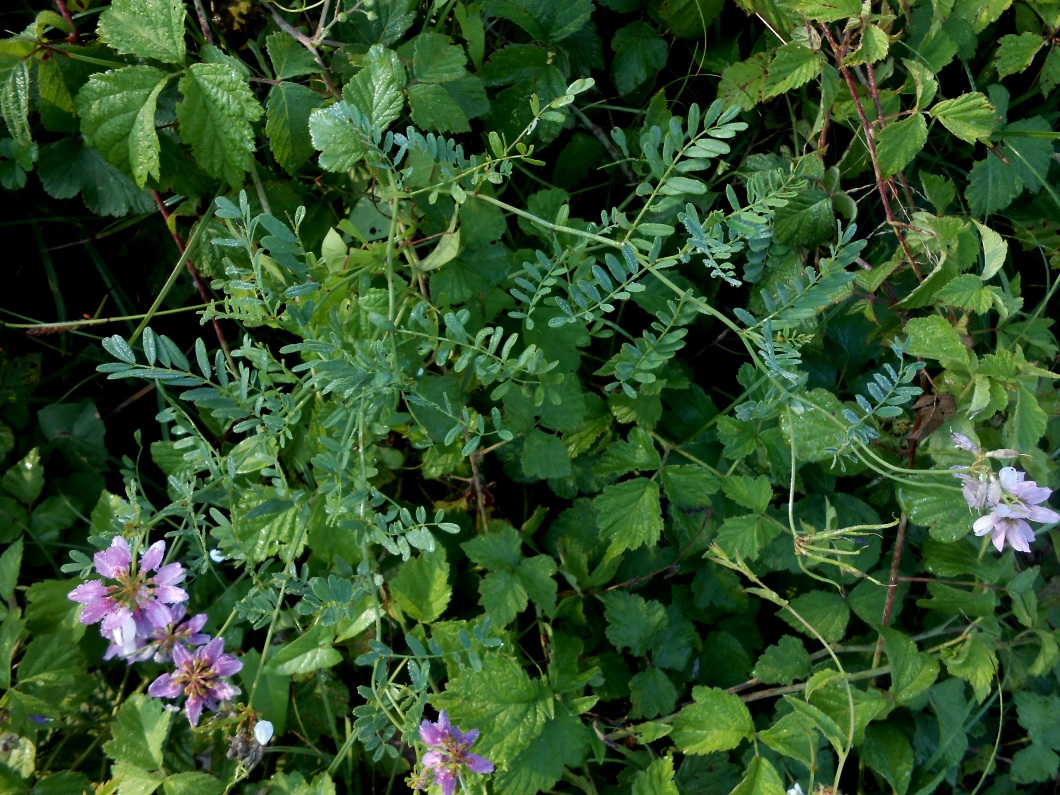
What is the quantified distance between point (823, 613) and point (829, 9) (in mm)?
1010

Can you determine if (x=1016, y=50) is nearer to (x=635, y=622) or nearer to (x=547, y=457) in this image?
(x=547, y=457)

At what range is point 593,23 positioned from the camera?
58.5 inches

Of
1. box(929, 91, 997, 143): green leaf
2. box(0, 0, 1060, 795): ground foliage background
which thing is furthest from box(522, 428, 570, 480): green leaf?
box(929, 91, 997, 143): green leaf

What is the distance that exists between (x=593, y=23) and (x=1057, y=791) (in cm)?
183

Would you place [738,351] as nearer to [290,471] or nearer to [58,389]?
[290,471]

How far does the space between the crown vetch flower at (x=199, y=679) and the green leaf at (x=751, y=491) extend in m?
0.86

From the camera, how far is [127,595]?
119cm

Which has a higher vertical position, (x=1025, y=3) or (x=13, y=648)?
(x=1025, y=3)

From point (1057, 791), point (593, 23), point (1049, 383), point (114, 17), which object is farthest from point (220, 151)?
point (1057, 791)

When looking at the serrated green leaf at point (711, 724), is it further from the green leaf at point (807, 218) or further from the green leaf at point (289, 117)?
the green leaf at point (289, 117)

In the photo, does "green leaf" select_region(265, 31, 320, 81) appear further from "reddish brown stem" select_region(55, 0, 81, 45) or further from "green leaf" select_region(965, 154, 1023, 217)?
"green leaf" select_region(965, 154, 1023, 217)

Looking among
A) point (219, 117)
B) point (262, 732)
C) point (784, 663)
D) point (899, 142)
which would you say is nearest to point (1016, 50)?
point (899, 142)

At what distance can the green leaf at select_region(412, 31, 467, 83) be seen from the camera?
1.28m

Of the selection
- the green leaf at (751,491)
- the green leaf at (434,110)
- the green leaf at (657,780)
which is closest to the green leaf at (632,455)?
the green leaf at (751,491)
